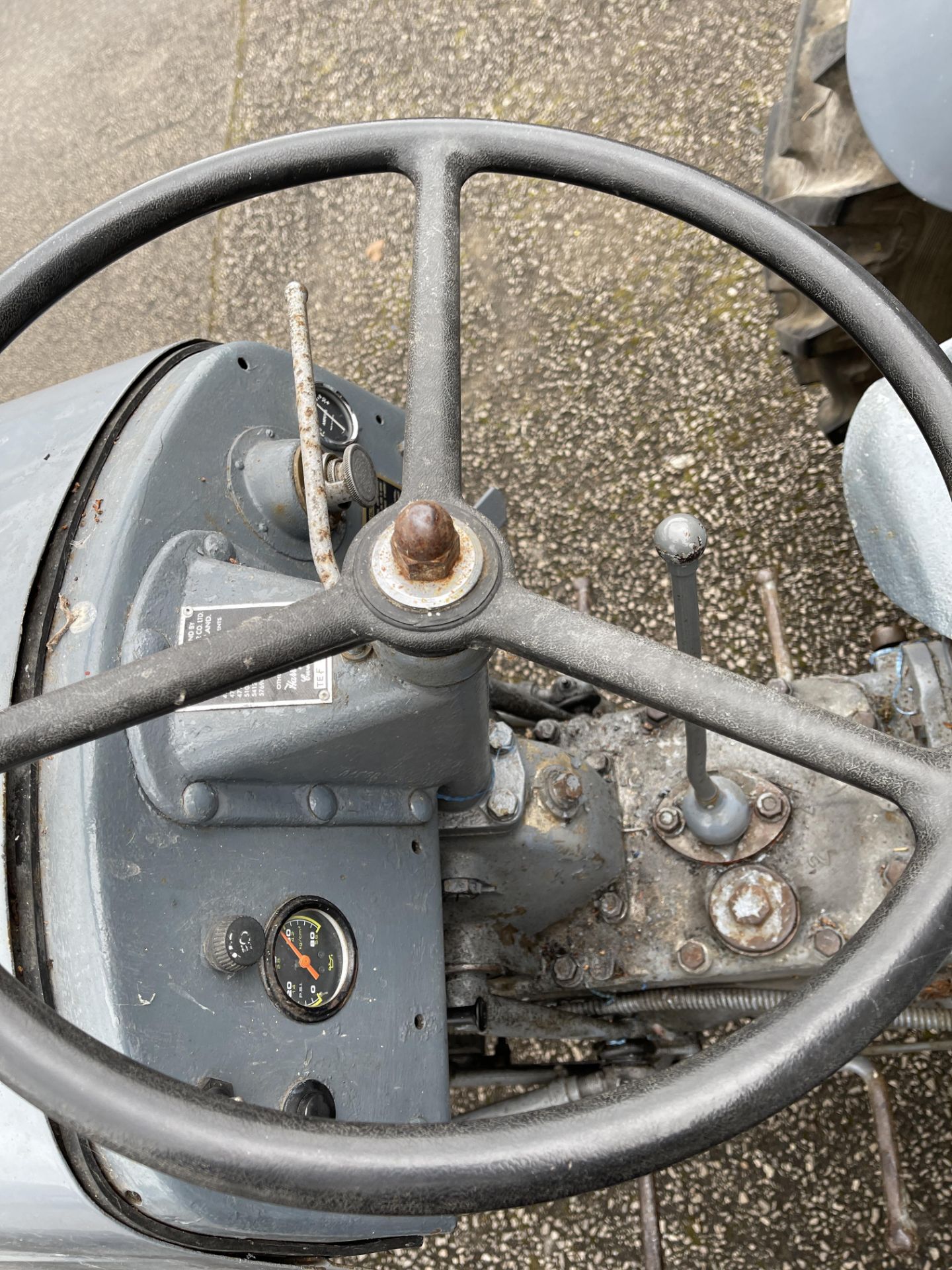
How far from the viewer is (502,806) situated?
1035 millimetres

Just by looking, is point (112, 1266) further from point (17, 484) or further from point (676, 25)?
point (676, 25)

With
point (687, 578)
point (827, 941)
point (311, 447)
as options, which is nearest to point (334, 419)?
point (311, 447)

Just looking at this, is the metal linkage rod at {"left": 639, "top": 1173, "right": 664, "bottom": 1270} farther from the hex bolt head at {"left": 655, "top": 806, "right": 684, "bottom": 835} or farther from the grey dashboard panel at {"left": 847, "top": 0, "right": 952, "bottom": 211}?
the grey dashboard panel at {"left": 847, "top": 0, "right": 952, "bottom": 211}

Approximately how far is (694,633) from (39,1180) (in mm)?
641

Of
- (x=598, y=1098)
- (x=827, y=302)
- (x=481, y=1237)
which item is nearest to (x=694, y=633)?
(x=827, y=302)

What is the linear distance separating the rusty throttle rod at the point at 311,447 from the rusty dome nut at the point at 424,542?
0.26 ft

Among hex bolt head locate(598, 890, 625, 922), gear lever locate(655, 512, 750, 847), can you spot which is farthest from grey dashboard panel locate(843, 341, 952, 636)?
hex bolt head locate(598, 890, 625, 922)

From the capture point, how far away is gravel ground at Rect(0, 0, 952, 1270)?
1.42 metres

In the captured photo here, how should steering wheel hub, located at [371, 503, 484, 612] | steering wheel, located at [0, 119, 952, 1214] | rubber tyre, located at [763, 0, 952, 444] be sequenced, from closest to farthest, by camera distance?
steering wheel, located at [0, 119, 952, 1214] < steering wheel hub, located at [371, 503, 484, 612] < rubber tyre, located at [763, 0, 952, 444]

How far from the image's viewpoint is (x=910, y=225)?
1275mm

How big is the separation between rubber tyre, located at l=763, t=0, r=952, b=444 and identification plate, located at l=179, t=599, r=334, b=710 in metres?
0.78

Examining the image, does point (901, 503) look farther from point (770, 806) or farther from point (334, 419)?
point (334, 419)

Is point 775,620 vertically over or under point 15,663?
over

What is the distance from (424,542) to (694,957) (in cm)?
71
